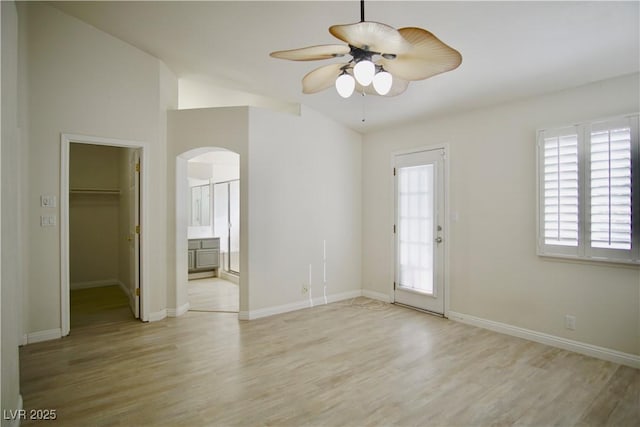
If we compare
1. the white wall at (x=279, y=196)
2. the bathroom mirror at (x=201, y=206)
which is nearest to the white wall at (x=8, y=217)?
the white wall at (x=279, y=196)

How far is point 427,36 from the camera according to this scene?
5.75ft

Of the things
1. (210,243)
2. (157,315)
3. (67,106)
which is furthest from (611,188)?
(210,243)

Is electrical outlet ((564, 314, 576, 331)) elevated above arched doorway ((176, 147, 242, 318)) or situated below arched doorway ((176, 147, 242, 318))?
below

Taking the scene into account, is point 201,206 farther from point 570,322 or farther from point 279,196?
point 570,322

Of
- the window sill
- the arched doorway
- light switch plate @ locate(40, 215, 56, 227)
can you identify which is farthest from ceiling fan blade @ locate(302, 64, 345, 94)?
the arched doorway

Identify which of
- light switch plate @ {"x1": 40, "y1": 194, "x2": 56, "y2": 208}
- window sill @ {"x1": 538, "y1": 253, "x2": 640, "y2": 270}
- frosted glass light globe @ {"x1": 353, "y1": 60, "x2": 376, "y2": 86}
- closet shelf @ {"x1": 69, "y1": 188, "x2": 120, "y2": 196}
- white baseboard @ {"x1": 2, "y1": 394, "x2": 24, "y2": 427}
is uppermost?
frosted glass light globe @ {"x1": 353, "y1": 60, "x2": 376, "y2": 86}

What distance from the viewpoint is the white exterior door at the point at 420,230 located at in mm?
4594

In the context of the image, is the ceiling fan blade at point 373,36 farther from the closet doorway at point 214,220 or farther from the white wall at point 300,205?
the closet doorway at point 214,220

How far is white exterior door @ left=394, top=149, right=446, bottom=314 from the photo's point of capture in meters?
4.59

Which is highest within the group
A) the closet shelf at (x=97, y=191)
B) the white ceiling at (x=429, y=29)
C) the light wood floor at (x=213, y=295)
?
the white ceiling at (x=429, y=29)

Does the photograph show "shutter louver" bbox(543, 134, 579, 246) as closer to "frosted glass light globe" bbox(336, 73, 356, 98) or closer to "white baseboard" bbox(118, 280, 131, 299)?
"frosted glass light globe" bbox(336, 73, 356, 98)

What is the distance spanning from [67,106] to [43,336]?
8.15 ft

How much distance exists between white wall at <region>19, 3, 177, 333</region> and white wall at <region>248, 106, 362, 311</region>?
127cm

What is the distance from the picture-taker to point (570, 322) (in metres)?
3.46
